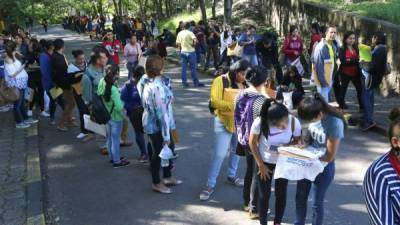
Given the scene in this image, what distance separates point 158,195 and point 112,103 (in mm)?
1572

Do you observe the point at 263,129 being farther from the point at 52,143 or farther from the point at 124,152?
the point at 52,143

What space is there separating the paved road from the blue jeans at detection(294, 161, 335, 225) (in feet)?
2.61

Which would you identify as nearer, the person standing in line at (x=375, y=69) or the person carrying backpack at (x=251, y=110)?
the person carrying backpack at (x=251, y=110)

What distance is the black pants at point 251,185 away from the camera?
5062 mm

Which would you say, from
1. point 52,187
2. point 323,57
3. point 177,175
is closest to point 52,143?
point 52,187

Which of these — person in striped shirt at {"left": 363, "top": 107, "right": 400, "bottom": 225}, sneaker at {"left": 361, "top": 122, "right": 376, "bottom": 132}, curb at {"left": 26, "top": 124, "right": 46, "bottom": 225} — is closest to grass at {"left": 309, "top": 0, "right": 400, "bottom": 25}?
sneaker at {"left": 361, "top": 122, "right": 376, "bottom": 132}

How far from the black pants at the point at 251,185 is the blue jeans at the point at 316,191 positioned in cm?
61

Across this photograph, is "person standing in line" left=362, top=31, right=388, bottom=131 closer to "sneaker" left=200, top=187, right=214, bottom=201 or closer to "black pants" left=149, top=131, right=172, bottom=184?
"sneaker" left=200, top=187, right=214, bottom=201

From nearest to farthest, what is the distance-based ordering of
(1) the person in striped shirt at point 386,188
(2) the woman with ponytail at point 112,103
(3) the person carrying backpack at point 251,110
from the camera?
(1) the person in striped shirt at point 386,188 → (3) the person carrying backpack at point 251,110 → (2) the woman with ponytail at point 112,103

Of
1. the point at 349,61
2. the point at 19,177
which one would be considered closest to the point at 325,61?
the point at 349,61

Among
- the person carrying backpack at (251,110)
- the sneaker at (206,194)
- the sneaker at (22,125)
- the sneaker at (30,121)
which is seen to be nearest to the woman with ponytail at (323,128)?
the person carrying backpack at (251,110)

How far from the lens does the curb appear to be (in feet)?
18.7

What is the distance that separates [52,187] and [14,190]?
0.51 m

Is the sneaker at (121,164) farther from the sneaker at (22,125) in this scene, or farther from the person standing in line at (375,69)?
the person standing in line at (375,69)
